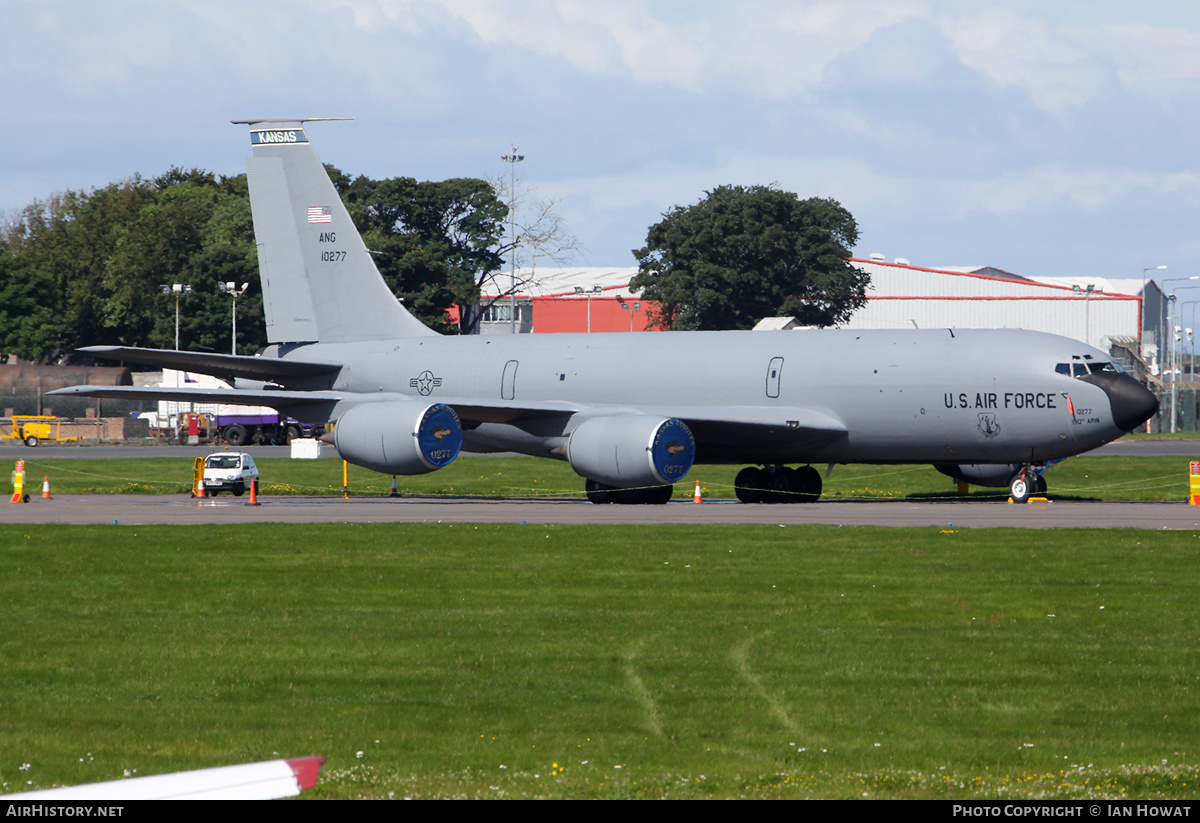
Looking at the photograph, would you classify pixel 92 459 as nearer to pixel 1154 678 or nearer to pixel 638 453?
pixel 638 453

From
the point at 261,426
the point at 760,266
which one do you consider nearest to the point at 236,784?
the point at 261,426

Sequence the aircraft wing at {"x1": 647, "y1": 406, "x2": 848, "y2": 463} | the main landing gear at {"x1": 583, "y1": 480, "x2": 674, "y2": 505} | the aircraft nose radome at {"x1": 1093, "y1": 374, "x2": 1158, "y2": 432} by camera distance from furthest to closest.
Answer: the main landing gear at {"x1": 583, "y1": 480, "x2": 674, "y2": 505} < the aircraft wing at {"x1": 647, "y1": 406, "x2": 848, "y2": 463} < the aircraft nose radome at {"x1": 1093, "y1": 374, "x2": 1158, "y2": 432}

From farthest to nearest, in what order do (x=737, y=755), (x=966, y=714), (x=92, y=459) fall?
(x=92, y=459) → (x=966, y=714) → (x=737, y=755)

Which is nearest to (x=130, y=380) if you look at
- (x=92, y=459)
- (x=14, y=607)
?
(x=92, y=459)

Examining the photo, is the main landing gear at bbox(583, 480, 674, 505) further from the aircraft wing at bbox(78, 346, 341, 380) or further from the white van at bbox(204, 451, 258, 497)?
the white van at bbox(204, 451, 258, 497)

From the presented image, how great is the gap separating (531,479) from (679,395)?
11564 mm

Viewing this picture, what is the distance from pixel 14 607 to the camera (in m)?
15.8

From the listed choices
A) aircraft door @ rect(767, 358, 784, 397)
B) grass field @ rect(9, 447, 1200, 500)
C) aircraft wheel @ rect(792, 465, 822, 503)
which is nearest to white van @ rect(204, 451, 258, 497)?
grass field @ rect(9, 447, 1200, 500)

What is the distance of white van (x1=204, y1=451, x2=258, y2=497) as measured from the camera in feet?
128

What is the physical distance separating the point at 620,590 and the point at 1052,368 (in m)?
17.7

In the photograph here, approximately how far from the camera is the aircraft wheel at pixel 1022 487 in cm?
3303

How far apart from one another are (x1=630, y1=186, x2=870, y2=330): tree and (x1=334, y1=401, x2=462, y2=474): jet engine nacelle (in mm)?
74807

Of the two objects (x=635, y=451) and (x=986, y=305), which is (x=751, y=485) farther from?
(x=986, y=305)

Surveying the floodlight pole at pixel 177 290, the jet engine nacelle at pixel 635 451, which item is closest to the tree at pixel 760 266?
the floodlight pole at pixel 177 290
